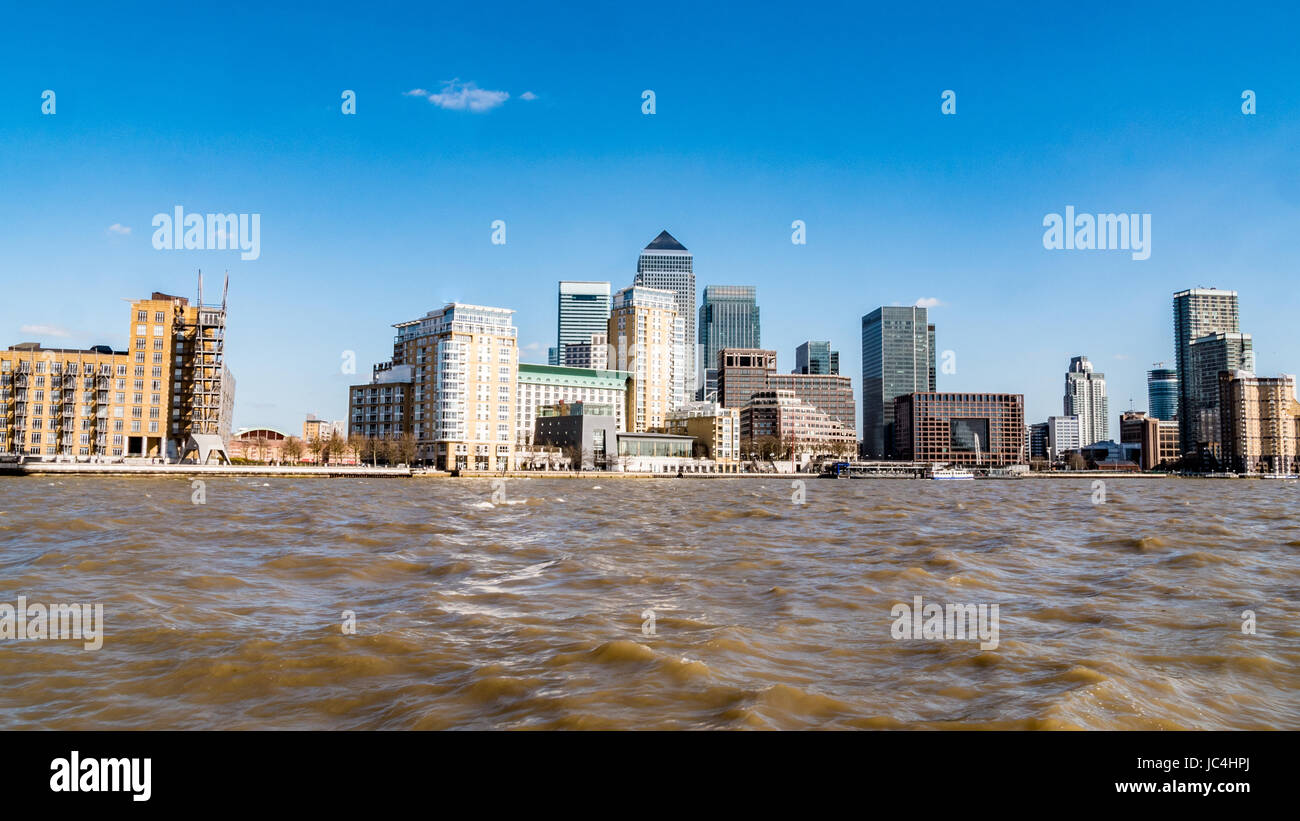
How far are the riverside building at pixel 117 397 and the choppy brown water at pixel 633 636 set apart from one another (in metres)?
113

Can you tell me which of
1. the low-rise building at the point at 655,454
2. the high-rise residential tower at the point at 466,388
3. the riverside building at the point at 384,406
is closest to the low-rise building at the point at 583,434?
the low-rise building at the point at 655,454

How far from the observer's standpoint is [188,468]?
101 meters

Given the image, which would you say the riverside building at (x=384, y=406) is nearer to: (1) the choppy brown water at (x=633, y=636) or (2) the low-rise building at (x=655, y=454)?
(2) the low-rise building at (x=655, y=454)

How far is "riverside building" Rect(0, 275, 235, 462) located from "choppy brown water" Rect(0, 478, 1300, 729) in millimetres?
113277

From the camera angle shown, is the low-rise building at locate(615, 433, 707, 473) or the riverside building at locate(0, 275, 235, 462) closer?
the riverside building at locate(0, 275, 235, 462)

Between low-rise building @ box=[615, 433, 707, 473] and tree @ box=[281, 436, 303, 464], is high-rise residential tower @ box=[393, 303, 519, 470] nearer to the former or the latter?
tree @ box=[281, 436, 303, 464]

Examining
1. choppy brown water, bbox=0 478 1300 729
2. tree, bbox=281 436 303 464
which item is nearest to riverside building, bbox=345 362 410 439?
tree, bbox=281 436 303 464

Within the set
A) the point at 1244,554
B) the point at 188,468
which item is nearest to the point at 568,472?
the point at 188,468

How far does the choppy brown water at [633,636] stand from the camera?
899 cm

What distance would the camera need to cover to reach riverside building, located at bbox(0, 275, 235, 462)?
12500 cm

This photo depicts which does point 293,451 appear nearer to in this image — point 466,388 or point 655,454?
point 466,388

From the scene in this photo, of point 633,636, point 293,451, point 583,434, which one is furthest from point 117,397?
point 633,636
